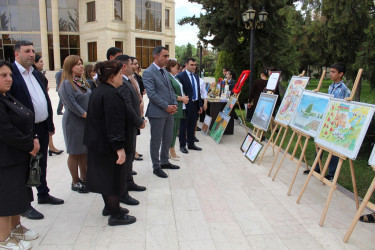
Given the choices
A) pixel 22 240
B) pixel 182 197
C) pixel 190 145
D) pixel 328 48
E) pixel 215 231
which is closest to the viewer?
pixel 22 240

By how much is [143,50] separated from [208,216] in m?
29.7

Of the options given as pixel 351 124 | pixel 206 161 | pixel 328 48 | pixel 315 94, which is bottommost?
pixel 206 161

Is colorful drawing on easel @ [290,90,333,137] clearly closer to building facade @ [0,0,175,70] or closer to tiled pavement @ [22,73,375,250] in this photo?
tiled pavement @ [22,73,375,250]

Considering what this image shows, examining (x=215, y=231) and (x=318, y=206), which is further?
(x=318, y=206)

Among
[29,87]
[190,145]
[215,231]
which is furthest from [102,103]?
[190,145]

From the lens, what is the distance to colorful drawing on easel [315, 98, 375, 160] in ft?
10.3

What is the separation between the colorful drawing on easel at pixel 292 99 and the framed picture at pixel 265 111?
1.26 ft

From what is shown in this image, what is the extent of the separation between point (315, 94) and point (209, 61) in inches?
1964

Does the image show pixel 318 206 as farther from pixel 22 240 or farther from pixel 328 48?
pixel 328 48

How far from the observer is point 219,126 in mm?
7566

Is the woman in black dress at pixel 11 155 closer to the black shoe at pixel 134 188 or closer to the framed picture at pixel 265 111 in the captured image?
the black shoe at pixel 134 188

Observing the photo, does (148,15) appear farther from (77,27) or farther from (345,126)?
(345,126)

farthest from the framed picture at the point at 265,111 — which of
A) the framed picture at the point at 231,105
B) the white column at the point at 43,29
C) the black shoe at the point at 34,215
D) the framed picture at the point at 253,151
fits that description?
the white column at the point at 43,29

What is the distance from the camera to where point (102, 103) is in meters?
2.93
